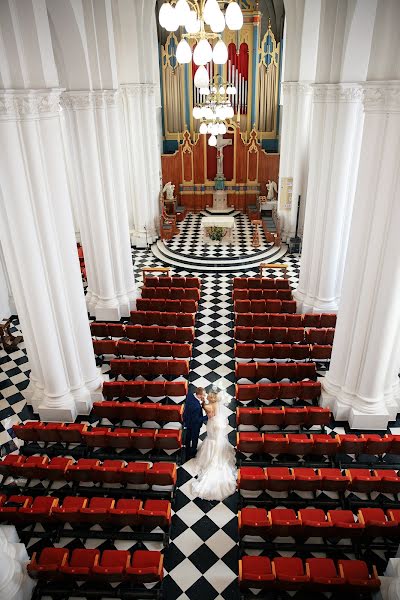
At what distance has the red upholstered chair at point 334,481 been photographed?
705 centimetres

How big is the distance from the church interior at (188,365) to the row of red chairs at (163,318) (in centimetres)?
5

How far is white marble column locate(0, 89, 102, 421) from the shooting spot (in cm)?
717

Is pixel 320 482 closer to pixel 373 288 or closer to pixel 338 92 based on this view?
pixel 373 288

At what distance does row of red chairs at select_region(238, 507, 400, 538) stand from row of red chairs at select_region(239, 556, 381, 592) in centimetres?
45

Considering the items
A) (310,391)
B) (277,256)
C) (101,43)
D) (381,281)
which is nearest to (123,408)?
(310,391)

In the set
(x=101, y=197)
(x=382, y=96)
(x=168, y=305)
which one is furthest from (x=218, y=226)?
(x=382, y=96)

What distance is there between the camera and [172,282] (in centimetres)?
1430

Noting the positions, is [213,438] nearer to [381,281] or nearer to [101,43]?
[381,281]

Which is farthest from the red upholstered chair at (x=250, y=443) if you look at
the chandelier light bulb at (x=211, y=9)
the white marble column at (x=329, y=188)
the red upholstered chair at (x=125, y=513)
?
the chandelier light bulb at (x=211, y=9)

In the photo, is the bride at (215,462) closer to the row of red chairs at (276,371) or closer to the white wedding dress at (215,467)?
the white wedding dress at (215,467)

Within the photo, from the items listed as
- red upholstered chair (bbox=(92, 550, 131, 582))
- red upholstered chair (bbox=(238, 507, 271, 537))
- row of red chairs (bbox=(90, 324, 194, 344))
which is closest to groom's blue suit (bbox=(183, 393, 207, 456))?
red upholstered chair (bbox=(238, 507, 271, 537))

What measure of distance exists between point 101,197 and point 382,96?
697cm

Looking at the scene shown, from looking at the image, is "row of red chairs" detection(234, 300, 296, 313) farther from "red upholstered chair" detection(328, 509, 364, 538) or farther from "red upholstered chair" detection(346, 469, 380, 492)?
"red upholstered chair" detection(328, 509, 364, 538)

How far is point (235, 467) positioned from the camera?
26.3ft
